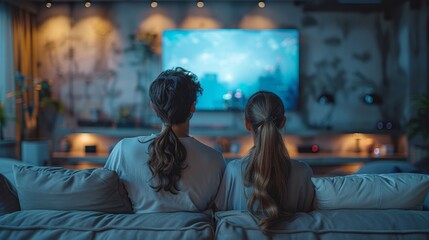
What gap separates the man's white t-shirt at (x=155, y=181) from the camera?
166cm

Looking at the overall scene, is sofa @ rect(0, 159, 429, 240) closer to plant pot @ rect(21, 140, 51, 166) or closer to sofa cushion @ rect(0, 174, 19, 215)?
sofa cushion @ rect(0, 174, 19, 215)

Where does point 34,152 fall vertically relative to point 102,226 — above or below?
below

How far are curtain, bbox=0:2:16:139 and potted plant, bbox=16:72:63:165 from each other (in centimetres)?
11

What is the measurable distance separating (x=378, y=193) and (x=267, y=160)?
0.45 metres

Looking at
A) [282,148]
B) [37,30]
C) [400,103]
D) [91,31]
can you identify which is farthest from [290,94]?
[282,148]

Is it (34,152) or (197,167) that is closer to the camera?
(197,167)

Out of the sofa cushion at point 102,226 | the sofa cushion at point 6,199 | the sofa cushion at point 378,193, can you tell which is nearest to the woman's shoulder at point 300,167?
the sofa cushion at point 378,193

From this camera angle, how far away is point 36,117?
19.7 ft

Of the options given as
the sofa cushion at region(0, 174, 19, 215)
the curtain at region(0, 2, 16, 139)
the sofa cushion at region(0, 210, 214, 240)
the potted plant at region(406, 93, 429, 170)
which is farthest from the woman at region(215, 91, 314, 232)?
the curtain at region(0, 2, 16, 139)

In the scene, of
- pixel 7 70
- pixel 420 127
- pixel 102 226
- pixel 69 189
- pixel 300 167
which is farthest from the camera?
pixel 7 70

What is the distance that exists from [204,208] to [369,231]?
646 millimetres

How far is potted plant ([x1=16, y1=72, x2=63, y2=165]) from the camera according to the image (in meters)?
5.35

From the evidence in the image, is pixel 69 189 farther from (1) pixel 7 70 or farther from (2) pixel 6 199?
(1) pixel 7 70

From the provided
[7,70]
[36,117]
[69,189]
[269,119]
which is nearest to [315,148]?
[36,117]
